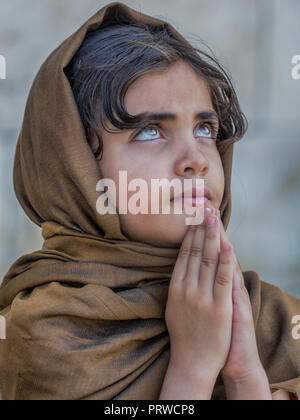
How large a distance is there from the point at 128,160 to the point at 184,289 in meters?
0.27

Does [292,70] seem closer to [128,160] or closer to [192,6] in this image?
[192,6]

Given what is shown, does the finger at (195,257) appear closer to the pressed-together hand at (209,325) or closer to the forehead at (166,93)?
the pressed-together hand at (209,325)

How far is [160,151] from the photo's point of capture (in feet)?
3.07

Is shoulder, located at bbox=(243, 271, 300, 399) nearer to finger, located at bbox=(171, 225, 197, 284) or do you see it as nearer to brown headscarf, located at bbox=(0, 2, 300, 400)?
brown headscarf, located at bbox=(0, 2, 300, 400)

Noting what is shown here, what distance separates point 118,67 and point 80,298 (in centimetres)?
46

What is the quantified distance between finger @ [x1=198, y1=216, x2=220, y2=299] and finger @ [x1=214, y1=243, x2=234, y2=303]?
0.01 m

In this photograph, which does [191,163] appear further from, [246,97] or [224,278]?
[246,97]

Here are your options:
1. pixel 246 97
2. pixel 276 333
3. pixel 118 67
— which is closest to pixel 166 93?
pixel 118 67

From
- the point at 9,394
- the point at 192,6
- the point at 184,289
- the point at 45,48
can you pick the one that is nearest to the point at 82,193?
the point at 184,289

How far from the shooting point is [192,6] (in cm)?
200

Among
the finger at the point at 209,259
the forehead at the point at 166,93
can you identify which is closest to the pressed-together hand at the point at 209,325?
the finger at the point at 209,259

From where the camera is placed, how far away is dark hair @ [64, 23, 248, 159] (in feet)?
3.14

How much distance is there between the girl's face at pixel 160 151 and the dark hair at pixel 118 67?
0.07 feet

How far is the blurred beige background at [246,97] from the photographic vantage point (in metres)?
1.96
